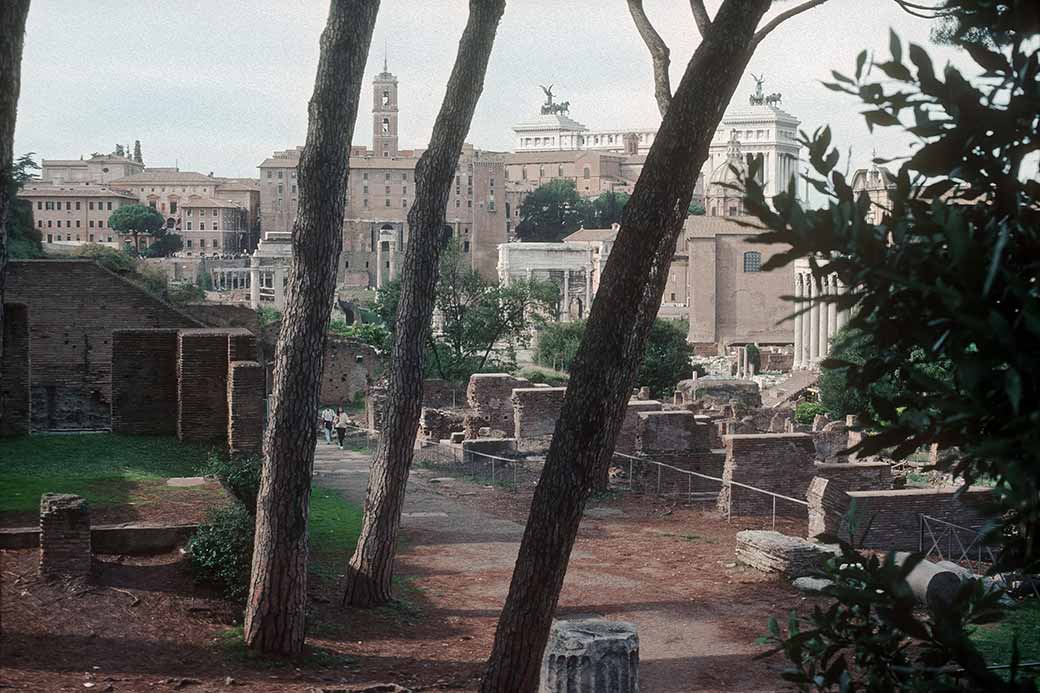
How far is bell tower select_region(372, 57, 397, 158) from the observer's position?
10019 centimetres

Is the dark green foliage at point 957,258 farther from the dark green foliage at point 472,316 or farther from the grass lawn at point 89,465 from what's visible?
the dark green foliage at point 472,316

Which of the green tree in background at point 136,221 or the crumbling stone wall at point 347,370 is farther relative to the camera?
the green tree in background at point 136,221

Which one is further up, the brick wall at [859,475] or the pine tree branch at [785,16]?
the pine tree branch at [785,16]

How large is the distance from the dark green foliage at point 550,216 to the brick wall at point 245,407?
273 ft

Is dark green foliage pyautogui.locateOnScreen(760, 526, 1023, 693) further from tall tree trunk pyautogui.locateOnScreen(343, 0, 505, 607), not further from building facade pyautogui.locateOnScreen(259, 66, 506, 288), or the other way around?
building facade pyautogui.locateOnScreen(259, 66, 506, 288)

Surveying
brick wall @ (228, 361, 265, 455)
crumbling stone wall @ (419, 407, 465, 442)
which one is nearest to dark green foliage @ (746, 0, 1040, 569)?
brick wall @ (228, 361, 265, 455)

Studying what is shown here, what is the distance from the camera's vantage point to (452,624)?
27.0ft

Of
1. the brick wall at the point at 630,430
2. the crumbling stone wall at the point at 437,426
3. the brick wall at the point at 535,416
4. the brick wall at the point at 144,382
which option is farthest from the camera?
the crumbling stone wall at the point at 437,426

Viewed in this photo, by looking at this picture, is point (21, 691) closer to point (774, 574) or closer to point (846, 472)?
point (774, 574)

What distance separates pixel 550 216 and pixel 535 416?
77824 mm

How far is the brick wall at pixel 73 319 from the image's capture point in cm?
1673

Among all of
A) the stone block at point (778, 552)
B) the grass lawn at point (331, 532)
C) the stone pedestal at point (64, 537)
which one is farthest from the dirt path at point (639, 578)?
the stone pedestal at point (64, 537)

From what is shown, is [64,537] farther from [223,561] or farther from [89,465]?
[89,465]

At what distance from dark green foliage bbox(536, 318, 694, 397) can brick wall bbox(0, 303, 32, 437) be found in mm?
17376
